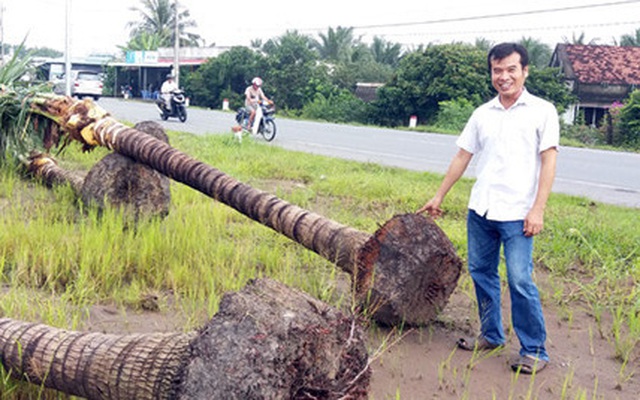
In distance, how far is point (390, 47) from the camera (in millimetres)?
54781

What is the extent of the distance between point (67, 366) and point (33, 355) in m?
0.18

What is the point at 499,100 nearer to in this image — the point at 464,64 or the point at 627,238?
the point at 627,238

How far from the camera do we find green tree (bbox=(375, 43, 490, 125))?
92.2 ft

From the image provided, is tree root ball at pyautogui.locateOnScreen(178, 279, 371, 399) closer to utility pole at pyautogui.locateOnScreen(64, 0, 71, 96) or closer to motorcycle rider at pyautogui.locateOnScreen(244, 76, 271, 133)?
motorcycle rider at pyautogui.locateOnScreen(244, 76, 271, 133)

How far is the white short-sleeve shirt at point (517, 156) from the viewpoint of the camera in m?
3.27

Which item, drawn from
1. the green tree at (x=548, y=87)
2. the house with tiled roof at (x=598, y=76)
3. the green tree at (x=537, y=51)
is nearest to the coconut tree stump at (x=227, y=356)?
the green tree at (x=548, y=87)

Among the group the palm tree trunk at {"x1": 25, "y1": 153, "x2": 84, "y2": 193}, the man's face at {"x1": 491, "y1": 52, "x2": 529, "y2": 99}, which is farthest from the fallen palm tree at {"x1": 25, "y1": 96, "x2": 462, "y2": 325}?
the palm tree trunk at {"x1": 25, "y1": 153, "x2": 84, "y2": 193}

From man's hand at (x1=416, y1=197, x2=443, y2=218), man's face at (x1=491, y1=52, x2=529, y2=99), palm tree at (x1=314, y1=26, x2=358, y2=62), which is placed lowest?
man's hand at (x1=416, y1=197, x2=443, y2=218)

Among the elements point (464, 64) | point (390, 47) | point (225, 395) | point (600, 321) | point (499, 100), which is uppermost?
point (390, 47)

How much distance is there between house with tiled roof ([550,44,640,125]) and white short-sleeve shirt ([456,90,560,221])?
1186 inches

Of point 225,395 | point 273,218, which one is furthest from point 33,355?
point 273,218

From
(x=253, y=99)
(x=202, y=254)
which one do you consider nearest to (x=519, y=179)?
(x=202, y=254)

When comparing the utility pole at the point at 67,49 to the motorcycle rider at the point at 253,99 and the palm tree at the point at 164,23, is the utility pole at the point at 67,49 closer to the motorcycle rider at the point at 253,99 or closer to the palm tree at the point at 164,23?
the motorcycle rider at the point at 253,99

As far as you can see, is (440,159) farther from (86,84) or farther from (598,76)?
(86,84)
